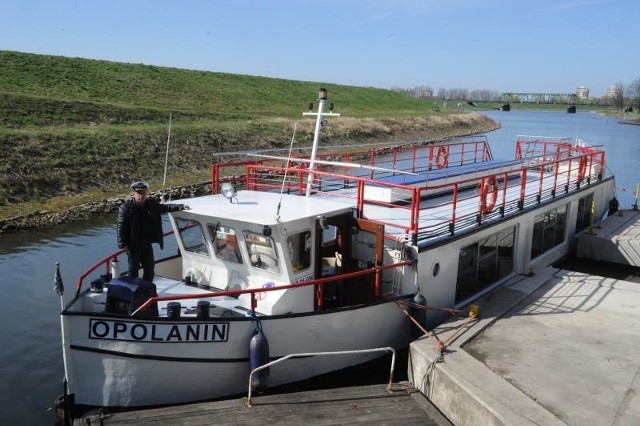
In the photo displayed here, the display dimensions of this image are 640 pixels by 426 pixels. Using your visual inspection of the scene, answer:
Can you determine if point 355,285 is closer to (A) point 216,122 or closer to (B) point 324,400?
(B) point 324,400

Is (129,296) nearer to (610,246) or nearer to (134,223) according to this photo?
(134,223)

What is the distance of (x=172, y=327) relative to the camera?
8266mm

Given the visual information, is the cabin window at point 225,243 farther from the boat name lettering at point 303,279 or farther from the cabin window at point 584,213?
the cabin window at point 584,213

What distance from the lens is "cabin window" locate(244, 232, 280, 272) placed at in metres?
9.52

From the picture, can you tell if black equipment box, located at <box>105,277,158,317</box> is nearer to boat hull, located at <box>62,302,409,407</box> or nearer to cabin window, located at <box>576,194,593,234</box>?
boat hull, located at <box>62,302,409,407</box>

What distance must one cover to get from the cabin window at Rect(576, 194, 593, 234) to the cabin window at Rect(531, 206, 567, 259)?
2.00 metres

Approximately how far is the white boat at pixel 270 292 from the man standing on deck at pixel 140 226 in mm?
514

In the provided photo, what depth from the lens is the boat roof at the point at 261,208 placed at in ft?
31.0

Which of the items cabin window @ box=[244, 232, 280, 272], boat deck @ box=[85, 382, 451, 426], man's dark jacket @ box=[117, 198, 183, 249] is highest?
man's dark jacket @ box=[117, 198, 183, 249]

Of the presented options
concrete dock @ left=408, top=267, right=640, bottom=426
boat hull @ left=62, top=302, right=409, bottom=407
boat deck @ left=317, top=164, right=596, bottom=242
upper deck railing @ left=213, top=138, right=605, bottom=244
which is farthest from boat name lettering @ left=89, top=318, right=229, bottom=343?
boat deck @ left=317, top=164, right=596, bottom=242

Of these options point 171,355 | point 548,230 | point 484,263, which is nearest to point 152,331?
point 171,355

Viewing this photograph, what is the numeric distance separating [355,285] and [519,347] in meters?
3.12

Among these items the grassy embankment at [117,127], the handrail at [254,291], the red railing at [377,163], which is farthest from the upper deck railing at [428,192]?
the grassy embankment at [117,127]

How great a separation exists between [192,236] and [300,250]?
194 centimetres
